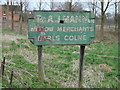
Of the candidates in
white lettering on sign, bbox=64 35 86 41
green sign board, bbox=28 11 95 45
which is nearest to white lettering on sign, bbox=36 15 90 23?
green sign board, bbox=28 11 95 45

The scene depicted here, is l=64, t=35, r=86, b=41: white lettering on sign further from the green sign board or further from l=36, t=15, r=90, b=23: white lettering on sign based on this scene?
l=36, t=15, r=90, b=23: white lettering on sign

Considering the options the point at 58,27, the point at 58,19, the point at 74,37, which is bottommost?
the point at 74,37

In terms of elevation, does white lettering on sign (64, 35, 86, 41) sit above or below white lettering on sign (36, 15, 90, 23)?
below

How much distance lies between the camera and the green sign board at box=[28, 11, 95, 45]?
17.3 feet

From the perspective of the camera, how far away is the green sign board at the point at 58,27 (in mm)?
5285

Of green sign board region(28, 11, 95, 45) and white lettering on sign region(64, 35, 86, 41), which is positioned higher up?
green sign board region(28, 11, 95, 45)

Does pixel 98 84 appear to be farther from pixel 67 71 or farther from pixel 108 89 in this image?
pixel 67 71

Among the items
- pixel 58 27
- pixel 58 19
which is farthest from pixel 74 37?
pixel 58 19

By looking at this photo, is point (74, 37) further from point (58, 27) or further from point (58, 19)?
point (58, 19)

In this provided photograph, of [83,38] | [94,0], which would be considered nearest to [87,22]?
[83,38]

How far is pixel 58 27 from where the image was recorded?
534 centimetres

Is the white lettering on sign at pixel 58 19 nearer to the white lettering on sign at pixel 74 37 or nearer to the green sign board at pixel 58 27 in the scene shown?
the green sign board at pixel 58 27

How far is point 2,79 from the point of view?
5648 mm

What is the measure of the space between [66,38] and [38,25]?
853mm
